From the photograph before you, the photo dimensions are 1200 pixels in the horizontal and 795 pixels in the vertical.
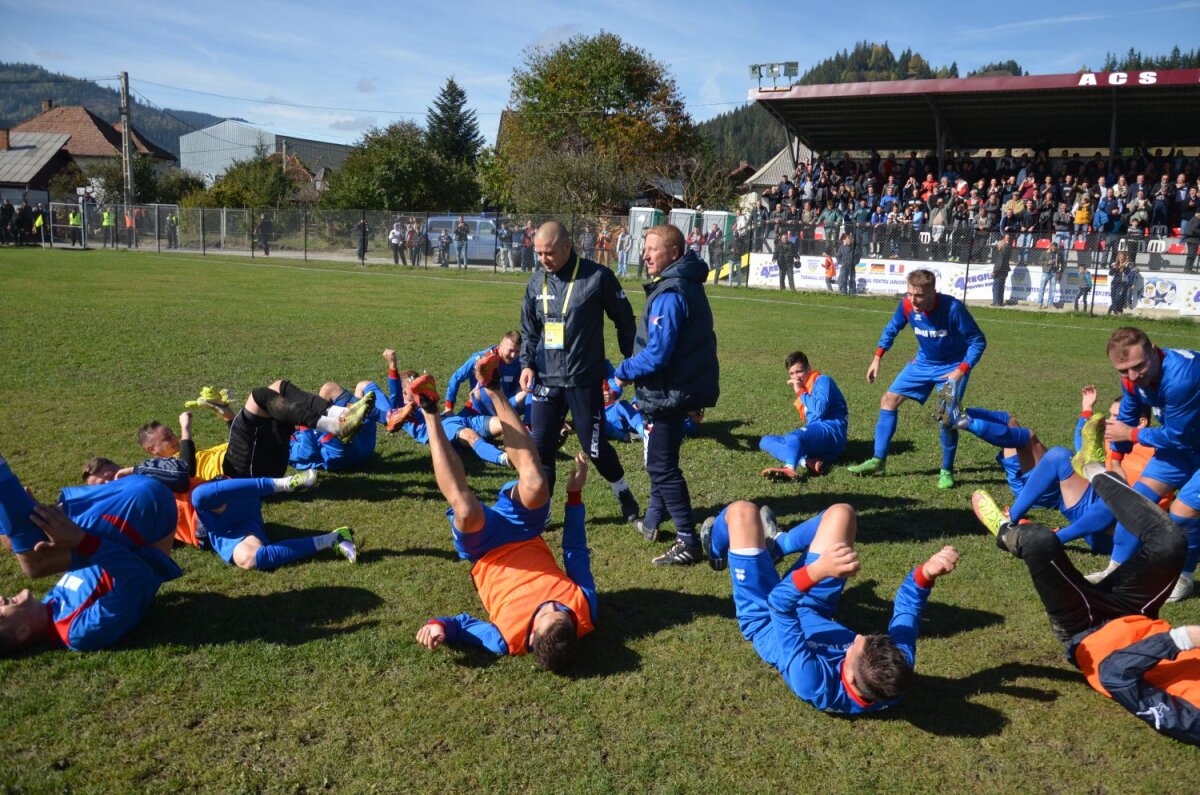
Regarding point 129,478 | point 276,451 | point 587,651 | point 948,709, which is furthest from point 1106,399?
point 129,478

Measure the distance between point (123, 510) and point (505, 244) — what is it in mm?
28604

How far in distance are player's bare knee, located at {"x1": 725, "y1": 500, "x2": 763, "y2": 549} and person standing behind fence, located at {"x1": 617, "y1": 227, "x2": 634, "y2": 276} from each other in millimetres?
26548

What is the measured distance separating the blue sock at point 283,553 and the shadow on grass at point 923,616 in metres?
3.28

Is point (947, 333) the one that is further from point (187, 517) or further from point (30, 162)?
point (30, 162)

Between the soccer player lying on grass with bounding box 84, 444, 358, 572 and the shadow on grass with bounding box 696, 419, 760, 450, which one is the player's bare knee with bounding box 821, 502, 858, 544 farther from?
the shadow on grass with bounding box 696, 419, 760, 450

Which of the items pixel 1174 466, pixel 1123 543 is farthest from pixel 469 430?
pixel 1174 466

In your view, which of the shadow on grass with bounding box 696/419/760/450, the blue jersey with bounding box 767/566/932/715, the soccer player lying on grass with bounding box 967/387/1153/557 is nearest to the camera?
the blue jersey with bounding box 767/566/932/715

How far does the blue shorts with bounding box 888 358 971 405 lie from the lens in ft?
24.3

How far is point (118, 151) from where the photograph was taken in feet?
216

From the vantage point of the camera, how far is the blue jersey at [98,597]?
3.93 meters

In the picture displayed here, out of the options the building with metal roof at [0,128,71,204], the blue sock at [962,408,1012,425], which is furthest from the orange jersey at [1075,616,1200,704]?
the building with metal roof at [0,128,71,204]

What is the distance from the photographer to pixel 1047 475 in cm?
542

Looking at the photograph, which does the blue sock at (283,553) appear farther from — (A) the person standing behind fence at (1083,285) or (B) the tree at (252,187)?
(B) the tree at (252,187)

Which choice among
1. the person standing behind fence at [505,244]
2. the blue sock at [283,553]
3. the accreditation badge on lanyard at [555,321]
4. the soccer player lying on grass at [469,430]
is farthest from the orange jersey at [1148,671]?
the person standing behind fence at [505,244]
